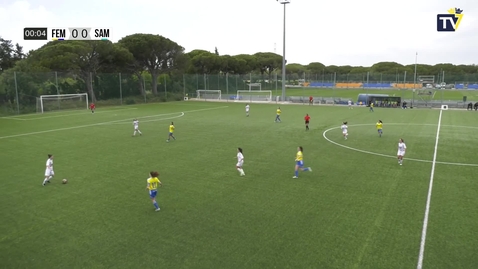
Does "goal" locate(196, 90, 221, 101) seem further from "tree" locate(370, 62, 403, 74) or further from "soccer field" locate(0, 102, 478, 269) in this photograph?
"tree" locate(370, 62, 403, 74)

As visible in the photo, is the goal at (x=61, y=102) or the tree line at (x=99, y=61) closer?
the goal at (x=61, y=102)

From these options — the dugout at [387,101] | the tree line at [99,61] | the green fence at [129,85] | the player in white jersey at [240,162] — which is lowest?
the player in white jersey at [240,162]

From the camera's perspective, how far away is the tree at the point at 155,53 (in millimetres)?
61906

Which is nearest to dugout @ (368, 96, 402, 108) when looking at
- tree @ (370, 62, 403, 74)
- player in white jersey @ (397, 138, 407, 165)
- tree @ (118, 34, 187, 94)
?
player in white jersey @ (397, 138, 407, 165)

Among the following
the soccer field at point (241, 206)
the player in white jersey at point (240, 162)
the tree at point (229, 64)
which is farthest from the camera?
the tree at point (229, 64)

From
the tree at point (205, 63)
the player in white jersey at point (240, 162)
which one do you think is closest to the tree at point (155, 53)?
the tree at point (205, 63)

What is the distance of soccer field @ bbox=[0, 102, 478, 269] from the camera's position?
29.4ft

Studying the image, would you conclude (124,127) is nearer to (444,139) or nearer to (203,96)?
(444,139)

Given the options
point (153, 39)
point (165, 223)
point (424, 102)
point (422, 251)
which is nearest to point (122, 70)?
point (153, 39)

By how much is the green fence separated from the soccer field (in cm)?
2664

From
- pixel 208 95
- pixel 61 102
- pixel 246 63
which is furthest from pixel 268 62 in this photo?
pixel 61 102

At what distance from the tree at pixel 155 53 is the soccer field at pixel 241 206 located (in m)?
41.4

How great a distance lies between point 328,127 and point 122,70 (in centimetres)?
4518

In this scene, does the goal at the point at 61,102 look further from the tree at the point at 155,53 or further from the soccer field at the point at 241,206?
the soccer field at the point at 241,206
